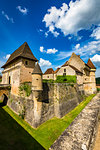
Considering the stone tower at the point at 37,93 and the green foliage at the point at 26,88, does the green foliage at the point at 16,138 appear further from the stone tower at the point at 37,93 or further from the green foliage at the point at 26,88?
the green foliage at the point at 26,88

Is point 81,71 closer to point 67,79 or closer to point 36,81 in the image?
point 67,79

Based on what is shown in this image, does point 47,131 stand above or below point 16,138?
above

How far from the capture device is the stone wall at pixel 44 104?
393 inches

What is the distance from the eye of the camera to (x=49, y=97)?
11.7 metres

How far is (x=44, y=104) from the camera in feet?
35.3

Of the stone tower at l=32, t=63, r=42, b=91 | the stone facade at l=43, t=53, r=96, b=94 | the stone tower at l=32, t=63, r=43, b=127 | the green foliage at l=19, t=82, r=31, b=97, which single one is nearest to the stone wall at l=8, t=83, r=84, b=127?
the stone tower at l=32, t=63, r=43, b=127

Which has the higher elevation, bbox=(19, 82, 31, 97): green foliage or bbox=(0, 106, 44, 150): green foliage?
bbox=(19, 82, 31, 97): green foliage

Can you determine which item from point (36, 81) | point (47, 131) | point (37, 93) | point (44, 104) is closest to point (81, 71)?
point (44, 104)

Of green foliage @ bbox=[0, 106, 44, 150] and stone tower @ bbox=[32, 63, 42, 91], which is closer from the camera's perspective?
green foliage @ bbox=[0, 106, 44, 150]

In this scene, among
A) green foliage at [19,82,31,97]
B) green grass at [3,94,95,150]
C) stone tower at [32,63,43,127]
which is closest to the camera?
green grass at [3,94,95,150]

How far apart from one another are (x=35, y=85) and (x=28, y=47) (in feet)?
38.1

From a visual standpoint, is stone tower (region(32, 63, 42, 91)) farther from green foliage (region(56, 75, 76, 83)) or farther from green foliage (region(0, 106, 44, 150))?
green foliage (region(56, 75, 76, 83))

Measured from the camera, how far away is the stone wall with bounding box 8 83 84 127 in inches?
393

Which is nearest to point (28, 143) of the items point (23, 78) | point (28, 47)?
point (23, 78)
